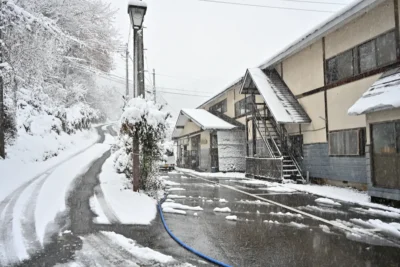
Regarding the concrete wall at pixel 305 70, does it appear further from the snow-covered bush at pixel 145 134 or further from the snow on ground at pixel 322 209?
the snow-covered bush at pixel 145 134

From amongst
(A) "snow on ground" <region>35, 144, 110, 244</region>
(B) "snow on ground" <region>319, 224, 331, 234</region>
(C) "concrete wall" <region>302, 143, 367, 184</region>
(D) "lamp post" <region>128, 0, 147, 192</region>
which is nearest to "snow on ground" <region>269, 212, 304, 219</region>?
(B) "snow on ground" <region>319, 224, 331, 234</region>

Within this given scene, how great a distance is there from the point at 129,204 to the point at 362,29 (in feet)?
35.6

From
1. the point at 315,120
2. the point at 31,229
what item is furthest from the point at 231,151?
the point at 31,229

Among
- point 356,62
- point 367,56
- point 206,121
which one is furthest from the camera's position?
point 206,121

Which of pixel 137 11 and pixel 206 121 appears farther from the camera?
pixel 206 121

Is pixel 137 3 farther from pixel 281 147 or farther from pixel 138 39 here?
pixel 281 147

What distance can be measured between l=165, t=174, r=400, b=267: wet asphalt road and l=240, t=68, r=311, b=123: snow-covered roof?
6980 millimetres

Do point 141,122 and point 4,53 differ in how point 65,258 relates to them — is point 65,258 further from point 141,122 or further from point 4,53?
point 4,53

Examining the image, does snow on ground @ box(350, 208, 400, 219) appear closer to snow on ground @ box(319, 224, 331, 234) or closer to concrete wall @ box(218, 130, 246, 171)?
snow on ground @ box(319, 224, 331, 234)

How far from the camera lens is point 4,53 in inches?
518

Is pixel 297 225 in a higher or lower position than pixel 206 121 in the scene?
lower

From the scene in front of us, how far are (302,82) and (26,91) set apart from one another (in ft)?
65.5

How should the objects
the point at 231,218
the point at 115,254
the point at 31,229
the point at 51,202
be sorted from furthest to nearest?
the point at 51,202, the point at 231,218, the point at 31,229, the point at 115,254

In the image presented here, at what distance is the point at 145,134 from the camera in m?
8.79
